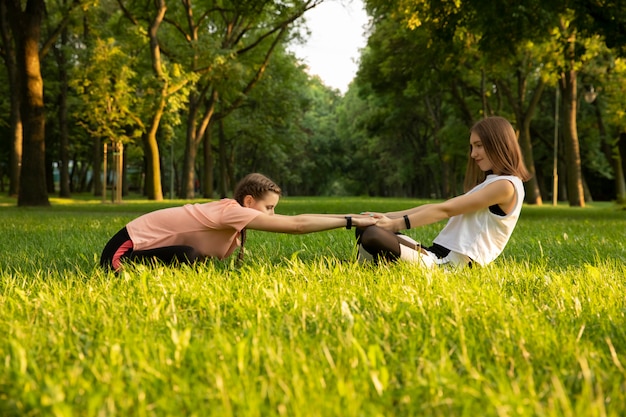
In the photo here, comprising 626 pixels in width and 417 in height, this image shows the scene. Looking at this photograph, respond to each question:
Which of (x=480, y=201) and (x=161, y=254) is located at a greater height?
(x=480, y=201)

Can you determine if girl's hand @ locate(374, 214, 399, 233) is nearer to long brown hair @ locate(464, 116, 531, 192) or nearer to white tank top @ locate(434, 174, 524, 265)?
white tank top @ locate(434, 174, 524, 265)

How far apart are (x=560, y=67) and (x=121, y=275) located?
2226cm

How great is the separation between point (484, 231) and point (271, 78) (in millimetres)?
35135

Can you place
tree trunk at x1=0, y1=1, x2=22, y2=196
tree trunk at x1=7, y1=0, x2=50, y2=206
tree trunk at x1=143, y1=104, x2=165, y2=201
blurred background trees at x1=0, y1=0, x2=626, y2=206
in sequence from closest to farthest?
blurred background trees at x1=0, y1=0, x2=626, y2=206, tree trunk at x1=7, y1=0, x2=50, y2=206, tree trunk at x1=0, y1=1, x2=22, y2=196, tree trunk at x1=143, y1=104, x2=165, y2=201

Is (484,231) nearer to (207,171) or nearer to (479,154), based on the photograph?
(479,154)

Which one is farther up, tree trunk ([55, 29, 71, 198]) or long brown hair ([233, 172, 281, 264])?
tree trunk ([55, 29, 71, 198])

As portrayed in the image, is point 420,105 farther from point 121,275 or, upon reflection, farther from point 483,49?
point 121,275

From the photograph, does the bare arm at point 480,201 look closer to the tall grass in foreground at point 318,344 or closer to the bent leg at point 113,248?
the tall grass in foreground at point 318,344

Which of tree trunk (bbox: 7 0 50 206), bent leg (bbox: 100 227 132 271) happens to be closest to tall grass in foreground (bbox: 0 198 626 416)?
bent leg (bbox: 100 227 132 271)

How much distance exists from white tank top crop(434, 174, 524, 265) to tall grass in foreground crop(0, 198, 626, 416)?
38 cm

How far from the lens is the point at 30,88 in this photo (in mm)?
19359

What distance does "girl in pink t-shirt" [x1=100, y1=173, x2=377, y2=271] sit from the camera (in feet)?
16.5

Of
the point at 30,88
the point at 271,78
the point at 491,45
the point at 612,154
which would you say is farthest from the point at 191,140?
the point at 612,154

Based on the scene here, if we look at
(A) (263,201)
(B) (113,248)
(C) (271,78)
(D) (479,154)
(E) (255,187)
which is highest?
(C) (271,78)
